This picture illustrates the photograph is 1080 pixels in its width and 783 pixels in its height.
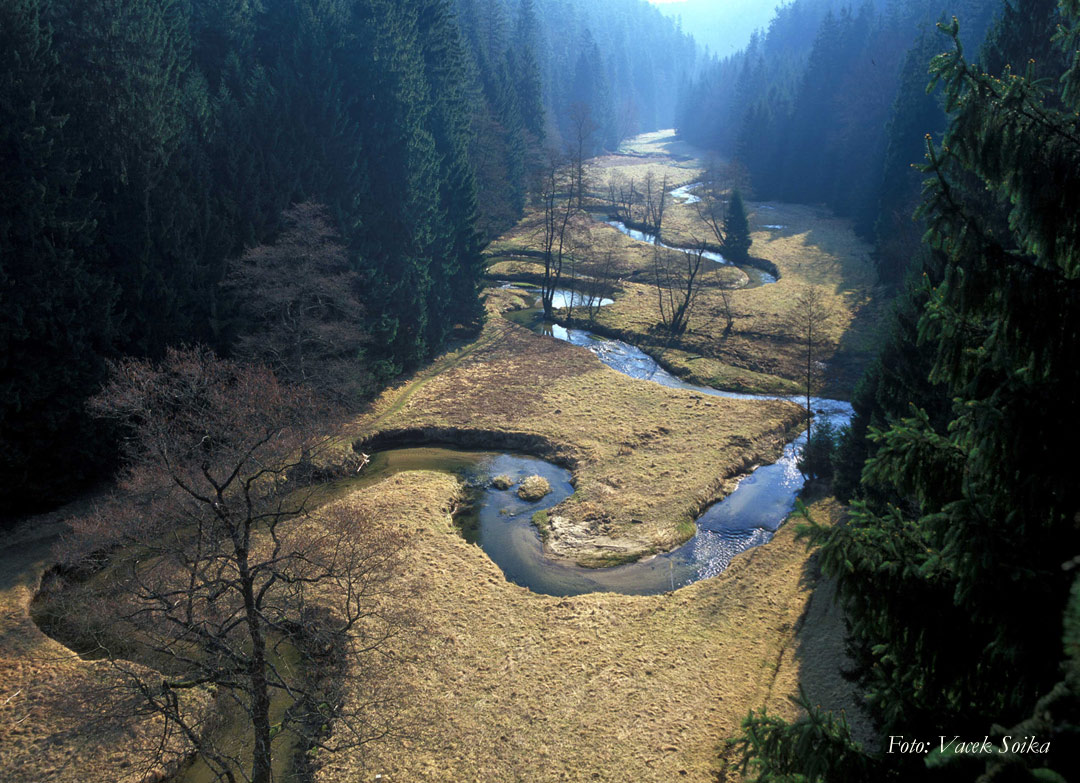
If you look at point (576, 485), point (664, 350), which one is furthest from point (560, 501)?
point (664, 350)

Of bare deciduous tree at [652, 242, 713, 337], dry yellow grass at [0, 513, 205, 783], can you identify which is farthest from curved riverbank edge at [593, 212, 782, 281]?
dry yellow grass at [0, 513, 205, 783]

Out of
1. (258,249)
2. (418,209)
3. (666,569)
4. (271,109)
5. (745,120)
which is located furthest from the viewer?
(745,120)

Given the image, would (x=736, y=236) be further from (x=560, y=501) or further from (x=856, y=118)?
(x=560, y=501)

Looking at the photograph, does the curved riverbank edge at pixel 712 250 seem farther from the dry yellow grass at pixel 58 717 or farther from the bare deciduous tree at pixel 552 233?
the dry yellow grass at pixel 58 717

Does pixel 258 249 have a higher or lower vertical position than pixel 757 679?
higher

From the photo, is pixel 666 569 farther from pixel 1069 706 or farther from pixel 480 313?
pixel 480 313

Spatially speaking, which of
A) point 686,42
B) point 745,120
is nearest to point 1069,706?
point 745,120

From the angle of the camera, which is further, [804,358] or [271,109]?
[804,358]
